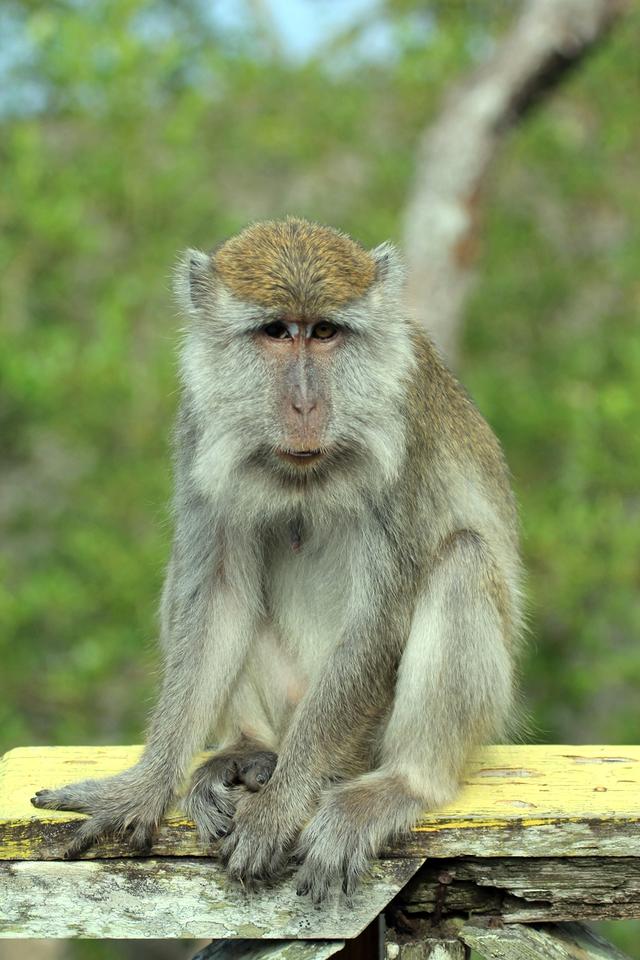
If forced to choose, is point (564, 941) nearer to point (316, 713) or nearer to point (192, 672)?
point (316, 713)

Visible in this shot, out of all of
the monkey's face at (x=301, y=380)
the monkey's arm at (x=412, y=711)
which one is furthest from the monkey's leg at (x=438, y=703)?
the monkey's face at (x=301, y=380)

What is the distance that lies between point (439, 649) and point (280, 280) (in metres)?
1.10

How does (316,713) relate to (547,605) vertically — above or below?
above

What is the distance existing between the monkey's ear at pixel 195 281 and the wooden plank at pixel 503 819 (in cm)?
139

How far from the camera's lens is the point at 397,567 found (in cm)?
379

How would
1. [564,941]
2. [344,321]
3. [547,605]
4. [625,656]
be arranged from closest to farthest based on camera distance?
1. [564,941]
2. [344,321]
3. [625,656]
4. [547,605]

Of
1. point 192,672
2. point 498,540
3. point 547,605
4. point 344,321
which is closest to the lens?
point 344,321

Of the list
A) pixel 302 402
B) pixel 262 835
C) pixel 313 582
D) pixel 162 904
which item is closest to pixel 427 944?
pixel 262 835

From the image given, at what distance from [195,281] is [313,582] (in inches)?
37.8

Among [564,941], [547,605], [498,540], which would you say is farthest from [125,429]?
[564,941]

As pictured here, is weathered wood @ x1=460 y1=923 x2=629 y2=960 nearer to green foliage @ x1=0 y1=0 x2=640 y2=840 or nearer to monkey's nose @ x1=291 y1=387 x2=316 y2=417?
monkey's nose @ x1=291 y1=387 x2=316 y2=417

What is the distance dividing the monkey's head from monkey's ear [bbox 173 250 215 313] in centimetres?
3

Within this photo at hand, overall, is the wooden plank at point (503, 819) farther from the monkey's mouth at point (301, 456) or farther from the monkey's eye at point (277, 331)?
the monkey's eye at point (277, 331)

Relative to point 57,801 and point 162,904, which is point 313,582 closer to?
point 57,801
